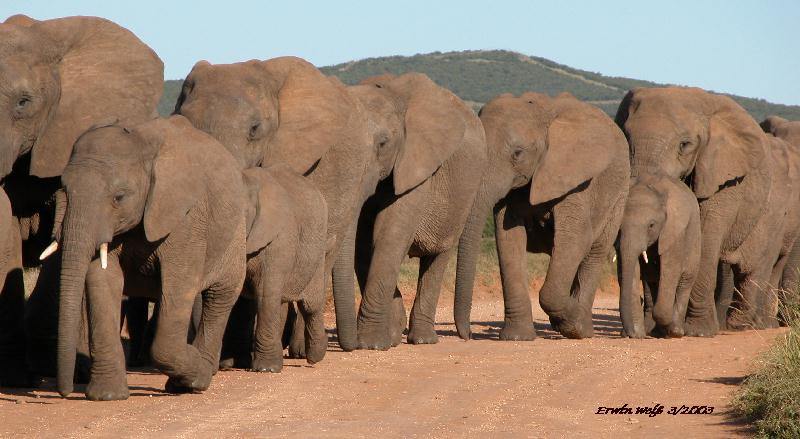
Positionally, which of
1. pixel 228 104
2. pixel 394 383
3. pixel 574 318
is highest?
pixel 228 104

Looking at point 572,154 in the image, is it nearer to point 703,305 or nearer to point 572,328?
point 572,328

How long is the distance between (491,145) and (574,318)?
75.9 inches

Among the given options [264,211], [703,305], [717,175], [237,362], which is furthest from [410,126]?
[717,175]

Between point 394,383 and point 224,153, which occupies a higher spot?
point 224,153

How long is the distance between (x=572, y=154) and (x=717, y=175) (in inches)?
111

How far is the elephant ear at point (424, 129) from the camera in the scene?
1460 cm

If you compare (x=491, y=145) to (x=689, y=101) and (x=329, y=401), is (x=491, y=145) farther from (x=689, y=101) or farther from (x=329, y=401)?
(x=329, y=401)

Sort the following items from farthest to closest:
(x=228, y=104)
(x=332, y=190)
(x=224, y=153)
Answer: (x=332, y=190), (x=228, y=104), (x=224, y=153)

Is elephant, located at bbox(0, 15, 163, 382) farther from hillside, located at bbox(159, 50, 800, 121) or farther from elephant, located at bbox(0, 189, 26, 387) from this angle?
hillside, located at bbox(159, 50, 800, 121)

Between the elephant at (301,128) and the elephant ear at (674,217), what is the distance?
355 cm

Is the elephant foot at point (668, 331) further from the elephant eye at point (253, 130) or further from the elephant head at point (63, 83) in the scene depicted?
the elephant head at point (63, 83)

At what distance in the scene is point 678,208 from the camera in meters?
16.4

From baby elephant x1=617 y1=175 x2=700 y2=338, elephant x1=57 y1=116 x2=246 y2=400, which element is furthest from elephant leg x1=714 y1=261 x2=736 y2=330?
elephant x1=57 y1=116 x2=246 y2=400

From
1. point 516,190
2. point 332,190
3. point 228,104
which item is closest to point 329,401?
point 228,104
